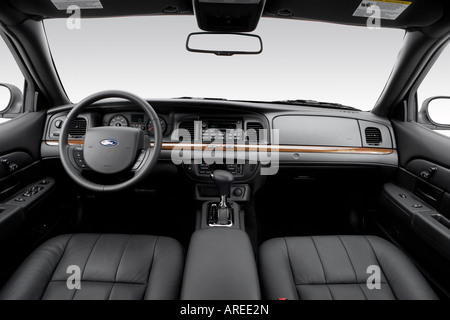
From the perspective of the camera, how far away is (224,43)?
78.5 inches

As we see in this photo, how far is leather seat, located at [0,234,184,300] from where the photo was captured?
4.01 ft

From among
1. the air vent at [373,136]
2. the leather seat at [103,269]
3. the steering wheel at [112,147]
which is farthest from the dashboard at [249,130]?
the leather seat at [103,269]

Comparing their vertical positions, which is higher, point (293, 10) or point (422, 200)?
point (293, 10)

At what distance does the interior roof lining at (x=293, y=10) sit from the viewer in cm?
171

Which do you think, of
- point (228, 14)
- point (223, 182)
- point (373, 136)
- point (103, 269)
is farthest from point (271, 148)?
point (103, 269)

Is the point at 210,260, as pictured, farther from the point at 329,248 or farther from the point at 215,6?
the point at 215,6

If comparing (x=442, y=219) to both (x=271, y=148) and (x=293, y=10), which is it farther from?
(x=293, y=10)

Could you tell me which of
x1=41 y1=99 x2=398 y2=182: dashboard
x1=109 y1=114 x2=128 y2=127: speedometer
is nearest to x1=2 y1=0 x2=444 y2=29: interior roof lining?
x1=41 y1=99 x2=398 y2=182: dashboard

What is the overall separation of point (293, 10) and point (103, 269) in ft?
6.68

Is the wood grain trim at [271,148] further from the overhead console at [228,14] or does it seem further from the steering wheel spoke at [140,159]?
the overhead console at [228,14]

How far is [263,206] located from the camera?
104 inches

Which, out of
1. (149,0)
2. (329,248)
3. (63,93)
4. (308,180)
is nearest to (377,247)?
(329,248)

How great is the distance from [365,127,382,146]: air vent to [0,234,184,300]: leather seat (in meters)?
1.75

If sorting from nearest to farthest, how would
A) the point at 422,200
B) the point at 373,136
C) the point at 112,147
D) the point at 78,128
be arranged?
the point at 112,147
the point at 422,200
the point at 78,128
the point at 373,136
